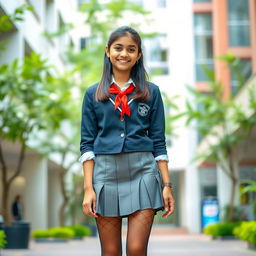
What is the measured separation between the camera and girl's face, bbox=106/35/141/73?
13.4 feet

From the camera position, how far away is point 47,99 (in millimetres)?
16531

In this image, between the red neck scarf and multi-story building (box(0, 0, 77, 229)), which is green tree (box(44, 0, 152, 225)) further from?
the red neck scarf

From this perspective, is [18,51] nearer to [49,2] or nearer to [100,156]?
[49,2]

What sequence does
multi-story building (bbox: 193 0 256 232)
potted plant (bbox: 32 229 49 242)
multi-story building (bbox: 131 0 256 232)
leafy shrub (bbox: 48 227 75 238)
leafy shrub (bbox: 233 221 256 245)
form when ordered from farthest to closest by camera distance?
Result: multi-story building (bbox: 131 0 256 232) < multi-story building (bbox: 193 0 256 232) < leafy shrub (bbox: 48 227 75 238) < potted plant (bbox: 32 229 49 242) < leafy shrub (bbox: 233 221 256 245)

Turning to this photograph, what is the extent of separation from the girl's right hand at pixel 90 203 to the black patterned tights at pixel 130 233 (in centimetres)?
7

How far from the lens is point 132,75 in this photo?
428 centimetres

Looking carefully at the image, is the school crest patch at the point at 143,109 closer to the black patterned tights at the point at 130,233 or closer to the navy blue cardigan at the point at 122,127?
the navy blue cardigan at the point at 122,127

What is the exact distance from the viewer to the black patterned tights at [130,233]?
3832mm

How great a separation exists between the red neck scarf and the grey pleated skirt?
0.92 feet

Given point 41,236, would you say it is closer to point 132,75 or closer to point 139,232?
point 132,75

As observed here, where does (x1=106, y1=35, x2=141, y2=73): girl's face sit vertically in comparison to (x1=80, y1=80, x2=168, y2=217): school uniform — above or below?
above

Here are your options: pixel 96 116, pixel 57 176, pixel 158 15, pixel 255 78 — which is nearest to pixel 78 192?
pixel 57 176

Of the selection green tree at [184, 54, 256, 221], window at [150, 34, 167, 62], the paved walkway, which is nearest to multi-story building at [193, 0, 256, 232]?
green tree at [184, 54, 256, 221]

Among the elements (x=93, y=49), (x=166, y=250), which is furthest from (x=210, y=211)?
(x=166, y=250)
